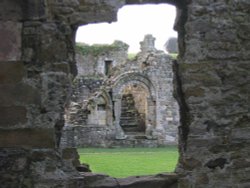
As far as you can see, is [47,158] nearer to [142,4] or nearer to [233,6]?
[142,4]

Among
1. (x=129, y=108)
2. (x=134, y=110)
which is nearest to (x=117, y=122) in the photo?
(x=134, y=110)

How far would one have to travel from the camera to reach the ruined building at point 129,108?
952 inches

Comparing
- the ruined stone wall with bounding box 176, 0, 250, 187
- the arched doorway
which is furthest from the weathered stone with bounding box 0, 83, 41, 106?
the arched doorway

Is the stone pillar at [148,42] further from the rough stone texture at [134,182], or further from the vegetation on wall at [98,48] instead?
the rough stone texture at [134,182]

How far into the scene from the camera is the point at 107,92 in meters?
25.2

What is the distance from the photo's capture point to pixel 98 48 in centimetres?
3469

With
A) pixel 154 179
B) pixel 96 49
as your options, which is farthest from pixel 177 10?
pixel 96 49

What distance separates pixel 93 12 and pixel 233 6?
1642mm

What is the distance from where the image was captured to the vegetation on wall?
34.4 meters

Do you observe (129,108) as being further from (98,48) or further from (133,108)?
(98,48)

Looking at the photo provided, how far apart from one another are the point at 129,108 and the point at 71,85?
23622 millimetres

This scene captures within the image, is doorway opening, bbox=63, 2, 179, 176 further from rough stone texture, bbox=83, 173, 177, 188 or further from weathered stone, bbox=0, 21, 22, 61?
weathered stone, bbox=0, 21, 22, 61

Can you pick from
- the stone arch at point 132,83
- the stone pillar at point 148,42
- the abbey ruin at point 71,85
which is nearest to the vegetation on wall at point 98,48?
the stone pillar at point 148,42

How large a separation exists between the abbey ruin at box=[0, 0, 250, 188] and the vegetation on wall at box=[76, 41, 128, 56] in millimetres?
28644
